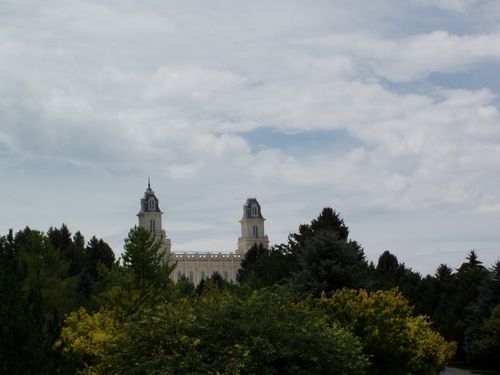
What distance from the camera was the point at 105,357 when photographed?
83.7 feet

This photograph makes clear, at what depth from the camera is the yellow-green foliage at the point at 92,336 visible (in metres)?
26.9

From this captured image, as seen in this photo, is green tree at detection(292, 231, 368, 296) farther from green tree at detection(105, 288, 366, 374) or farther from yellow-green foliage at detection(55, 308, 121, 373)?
green tree at detection(105, 288, 366, 374)

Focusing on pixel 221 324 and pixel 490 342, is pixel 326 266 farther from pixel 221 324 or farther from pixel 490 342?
pixel 221 324

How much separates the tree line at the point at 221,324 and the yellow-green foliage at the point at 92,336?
2.1 inches

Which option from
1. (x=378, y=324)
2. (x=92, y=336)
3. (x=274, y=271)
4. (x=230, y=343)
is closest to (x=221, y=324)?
(x=230, y=343)

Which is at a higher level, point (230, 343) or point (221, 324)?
point (221, 324)

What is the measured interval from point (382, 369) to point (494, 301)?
28526mm

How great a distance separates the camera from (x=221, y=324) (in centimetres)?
2484

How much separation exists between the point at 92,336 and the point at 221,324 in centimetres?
609

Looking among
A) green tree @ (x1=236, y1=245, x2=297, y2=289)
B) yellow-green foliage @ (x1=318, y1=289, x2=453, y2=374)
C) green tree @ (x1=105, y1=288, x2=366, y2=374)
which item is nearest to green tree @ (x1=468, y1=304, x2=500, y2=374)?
green tree @ (x1=236, y1=245, x2=297, y2=289)

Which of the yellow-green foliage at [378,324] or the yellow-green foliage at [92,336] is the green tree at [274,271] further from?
the yellow-green foliage at [92,336]

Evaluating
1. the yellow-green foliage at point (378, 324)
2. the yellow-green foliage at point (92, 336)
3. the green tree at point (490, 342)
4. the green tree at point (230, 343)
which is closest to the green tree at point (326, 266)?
the yellow-green foliage at point (378, 324)

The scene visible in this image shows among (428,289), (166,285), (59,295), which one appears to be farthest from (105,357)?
(428,289)

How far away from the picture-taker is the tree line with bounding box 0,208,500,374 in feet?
68.4
